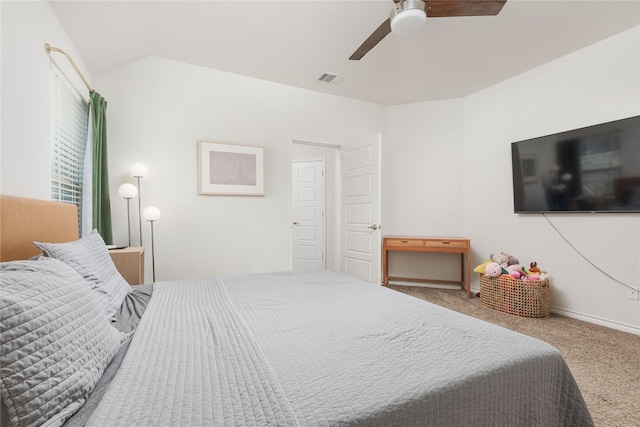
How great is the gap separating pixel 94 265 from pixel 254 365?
1078mm

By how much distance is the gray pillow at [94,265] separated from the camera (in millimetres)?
1281

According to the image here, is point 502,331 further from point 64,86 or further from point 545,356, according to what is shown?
point 64,86

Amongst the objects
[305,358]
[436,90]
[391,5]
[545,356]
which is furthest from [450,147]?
[305,358]

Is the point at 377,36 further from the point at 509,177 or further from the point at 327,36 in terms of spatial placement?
the point at 509,177

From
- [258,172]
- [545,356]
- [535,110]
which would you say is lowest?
[545,356]

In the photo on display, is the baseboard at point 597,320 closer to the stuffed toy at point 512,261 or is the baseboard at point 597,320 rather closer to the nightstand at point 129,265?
the stuffed toy at point 512,261

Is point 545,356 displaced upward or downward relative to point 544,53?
downward

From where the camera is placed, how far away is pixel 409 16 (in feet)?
5.93

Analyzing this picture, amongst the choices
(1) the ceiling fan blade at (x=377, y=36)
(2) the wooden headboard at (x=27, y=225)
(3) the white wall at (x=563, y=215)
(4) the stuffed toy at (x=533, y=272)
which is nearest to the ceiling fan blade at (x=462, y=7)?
(1) the ceiling fan blade at (x=377, y=36)

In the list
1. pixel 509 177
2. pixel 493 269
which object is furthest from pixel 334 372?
pixel 509 177

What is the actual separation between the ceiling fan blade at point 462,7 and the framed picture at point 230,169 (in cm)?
234

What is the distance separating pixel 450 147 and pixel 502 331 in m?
3.67

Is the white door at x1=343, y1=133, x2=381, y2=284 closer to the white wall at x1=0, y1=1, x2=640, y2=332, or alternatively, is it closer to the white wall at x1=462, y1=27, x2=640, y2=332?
the white wall at x1=0, y1=1, x2=640, y2=332

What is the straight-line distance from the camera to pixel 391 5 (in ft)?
7.59
